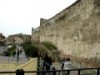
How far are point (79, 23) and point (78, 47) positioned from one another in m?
1.69

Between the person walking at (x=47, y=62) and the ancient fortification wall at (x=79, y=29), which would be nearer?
the person walking at (x=47, y=62)

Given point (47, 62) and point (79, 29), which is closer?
point (47, 62)

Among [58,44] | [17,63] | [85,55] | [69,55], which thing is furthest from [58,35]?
[85,55]

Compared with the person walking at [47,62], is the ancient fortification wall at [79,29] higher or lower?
higher

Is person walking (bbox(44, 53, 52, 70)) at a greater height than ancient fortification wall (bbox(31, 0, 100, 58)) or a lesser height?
lesser

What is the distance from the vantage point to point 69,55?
2025 centimetres

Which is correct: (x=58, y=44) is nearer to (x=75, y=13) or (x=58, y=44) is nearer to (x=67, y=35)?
(x=67, y=35)

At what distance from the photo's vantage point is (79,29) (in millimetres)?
17984

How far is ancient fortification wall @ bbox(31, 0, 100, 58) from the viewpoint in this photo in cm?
1491

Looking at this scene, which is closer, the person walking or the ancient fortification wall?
the person walking

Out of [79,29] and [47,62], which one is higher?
[79,29]

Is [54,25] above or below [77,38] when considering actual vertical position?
above

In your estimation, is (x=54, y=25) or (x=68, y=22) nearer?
(x=68, y=22)

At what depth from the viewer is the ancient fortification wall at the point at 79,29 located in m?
14.9
